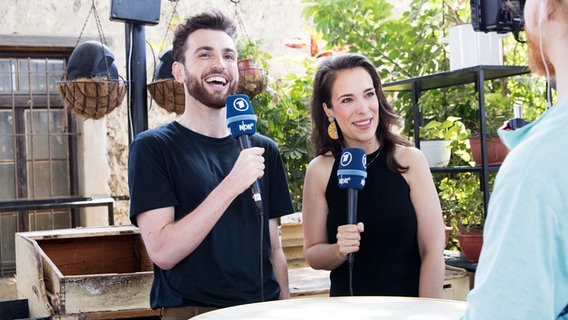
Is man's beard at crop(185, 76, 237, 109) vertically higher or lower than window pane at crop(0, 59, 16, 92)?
lower

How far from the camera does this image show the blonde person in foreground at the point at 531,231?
0.77 metres

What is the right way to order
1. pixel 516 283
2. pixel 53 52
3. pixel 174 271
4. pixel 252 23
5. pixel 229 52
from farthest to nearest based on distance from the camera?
pixel 252 23 → pixel 53 52 → pixel 229 52 → pixel 174 271 → pixel 516 283

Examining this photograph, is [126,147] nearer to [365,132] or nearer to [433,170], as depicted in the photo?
[433,170]

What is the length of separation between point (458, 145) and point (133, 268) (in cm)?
178

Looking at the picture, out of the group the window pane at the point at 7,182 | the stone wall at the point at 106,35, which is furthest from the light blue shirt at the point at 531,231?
the window pane at the point at 7,182

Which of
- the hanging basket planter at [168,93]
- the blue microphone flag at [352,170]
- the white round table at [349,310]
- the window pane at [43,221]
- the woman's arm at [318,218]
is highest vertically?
the hanging basket planter at [168,93]

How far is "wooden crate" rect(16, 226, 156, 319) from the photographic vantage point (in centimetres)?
252

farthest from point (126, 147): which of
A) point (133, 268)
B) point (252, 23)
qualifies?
point (133, 268)

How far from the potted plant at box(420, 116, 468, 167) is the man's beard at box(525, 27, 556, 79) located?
2.77 m

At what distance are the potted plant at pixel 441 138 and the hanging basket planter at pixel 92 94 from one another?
60.3 inches

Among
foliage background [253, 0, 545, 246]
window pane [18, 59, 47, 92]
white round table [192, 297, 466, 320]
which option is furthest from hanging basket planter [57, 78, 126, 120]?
window pane [18, 59, 47, 92]

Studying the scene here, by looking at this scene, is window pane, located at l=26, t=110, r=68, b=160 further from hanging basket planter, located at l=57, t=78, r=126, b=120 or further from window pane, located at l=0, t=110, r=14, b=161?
hanging basket planter, located at l=57, t=78, r=126, b=120

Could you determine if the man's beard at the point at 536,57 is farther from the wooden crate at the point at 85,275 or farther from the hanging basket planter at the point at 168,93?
the hanging basket planter at the point at 168,93

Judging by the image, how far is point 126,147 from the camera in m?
5.91
